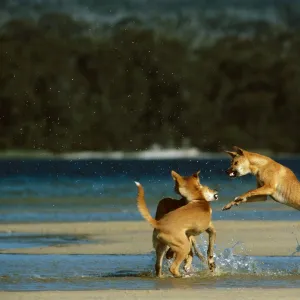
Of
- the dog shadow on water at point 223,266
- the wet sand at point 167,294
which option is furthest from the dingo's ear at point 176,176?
the wet sand at point 167,294

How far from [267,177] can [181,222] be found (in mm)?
2248

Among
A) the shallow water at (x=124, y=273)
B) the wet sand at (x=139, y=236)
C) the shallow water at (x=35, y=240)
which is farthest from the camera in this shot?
the shallow water at (x=35, y=240)

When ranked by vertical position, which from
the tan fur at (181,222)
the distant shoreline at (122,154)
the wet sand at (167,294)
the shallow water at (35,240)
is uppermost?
the distant shoreline at (122,154)

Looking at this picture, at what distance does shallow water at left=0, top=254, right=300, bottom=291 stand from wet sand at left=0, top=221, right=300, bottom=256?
2.59ft

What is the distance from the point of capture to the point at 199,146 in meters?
119

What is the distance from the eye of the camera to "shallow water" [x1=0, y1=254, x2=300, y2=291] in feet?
42.4

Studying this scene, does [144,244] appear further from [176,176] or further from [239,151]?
[176,176]

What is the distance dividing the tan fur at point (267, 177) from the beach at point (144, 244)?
109cm

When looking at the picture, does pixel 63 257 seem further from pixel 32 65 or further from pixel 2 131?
pixel 32 65

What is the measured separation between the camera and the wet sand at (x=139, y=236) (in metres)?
16.6

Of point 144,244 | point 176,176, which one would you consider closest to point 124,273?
point 176,176

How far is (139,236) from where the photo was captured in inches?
734

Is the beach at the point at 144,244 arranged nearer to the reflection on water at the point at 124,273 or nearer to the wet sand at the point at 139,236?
the wet sand at the point at 139,236

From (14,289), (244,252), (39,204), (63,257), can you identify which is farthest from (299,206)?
(39,204)
